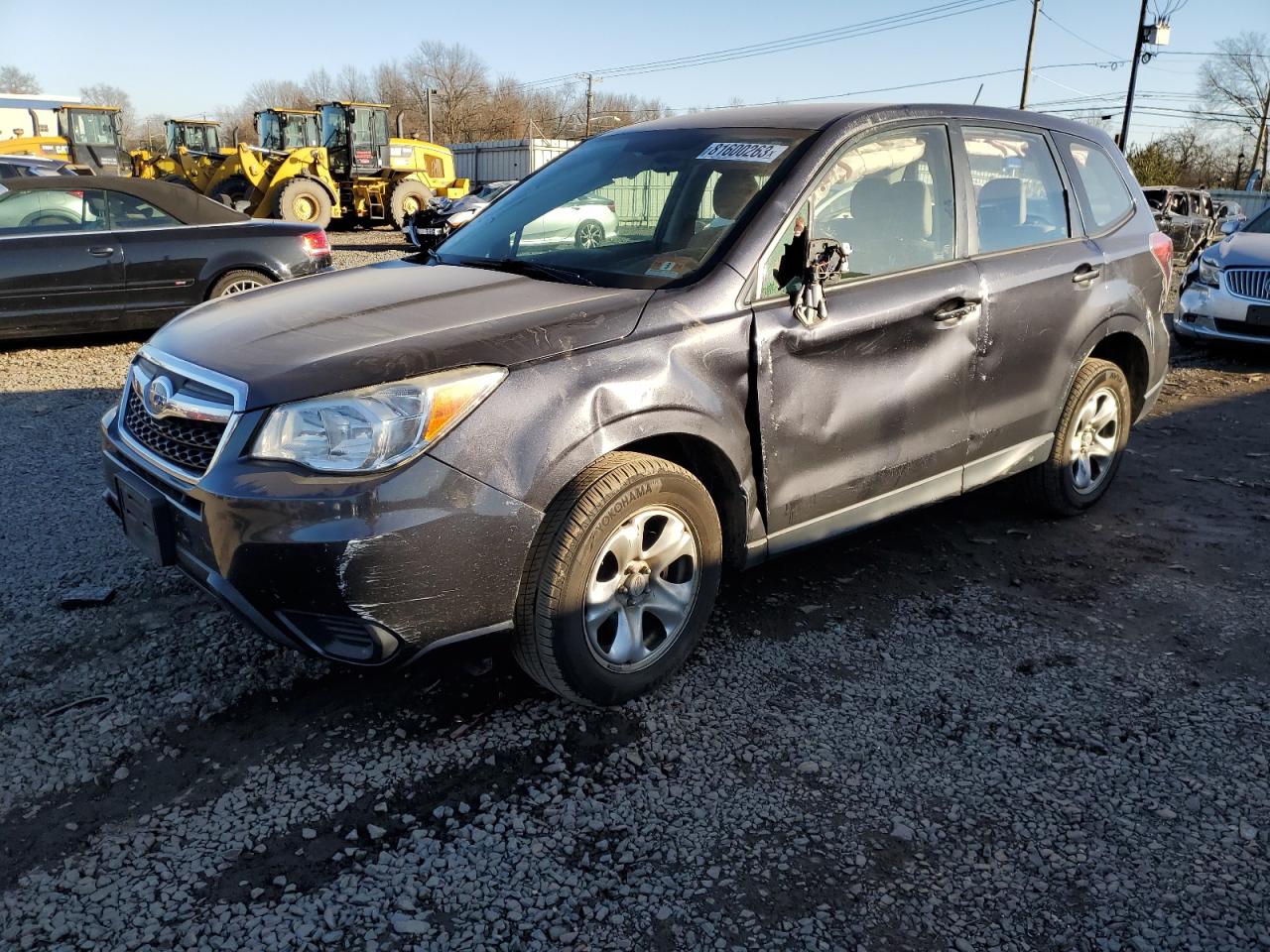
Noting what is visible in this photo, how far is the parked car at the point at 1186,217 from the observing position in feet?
56.4

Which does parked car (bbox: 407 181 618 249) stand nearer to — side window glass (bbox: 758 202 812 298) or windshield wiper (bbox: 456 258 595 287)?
windshield wiper (bbox: 456 258 595 287)

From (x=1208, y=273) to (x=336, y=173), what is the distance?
20215 mm

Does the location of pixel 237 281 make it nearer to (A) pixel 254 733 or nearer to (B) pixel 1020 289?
(A) pixel 254 733

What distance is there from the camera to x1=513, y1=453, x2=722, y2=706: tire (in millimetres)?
2736

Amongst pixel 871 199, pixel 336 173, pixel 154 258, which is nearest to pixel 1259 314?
pixel 871 199

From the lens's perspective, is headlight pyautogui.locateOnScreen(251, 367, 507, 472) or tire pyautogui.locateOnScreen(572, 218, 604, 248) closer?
headlight pyautogui.locateOnScreen(251, 367, 507, 472)

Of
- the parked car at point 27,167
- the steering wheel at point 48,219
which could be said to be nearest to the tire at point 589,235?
the steering wheel at point 48,219

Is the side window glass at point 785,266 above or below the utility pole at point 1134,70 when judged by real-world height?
below

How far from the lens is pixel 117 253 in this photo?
835 cm

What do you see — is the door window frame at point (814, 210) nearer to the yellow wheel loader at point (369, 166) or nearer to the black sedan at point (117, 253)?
the black sedan at point (117, 253)

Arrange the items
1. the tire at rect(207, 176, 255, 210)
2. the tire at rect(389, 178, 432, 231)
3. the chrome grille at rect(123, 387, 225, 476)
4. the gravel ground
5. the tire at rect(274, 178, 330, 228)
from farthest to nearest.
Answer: the tire at rect(389, 178, 432, 231) → the tire at rect(207, 176, 255, 210) → the tire at rect(274, 178, 330, 228) → the chrome grille at rect(123, 387, 225, 476) → the gravel ground

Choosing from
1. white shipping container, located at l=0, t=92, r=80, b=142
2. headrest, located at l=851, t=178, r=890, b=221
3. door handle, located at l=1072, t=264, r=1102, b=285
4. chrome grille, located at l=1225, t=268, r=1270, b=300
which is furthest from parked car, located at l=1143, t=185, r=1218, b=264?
white shipping container, located at l=0, t=92, r=80, b=142

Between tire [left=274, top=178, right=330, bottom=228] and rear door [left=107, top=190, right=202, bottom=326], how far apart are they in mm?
11936

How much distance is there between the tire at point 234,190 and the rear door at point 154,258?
13676mm
